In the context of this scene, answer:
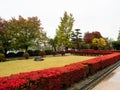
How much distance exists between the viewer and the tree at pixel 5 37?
131 ft

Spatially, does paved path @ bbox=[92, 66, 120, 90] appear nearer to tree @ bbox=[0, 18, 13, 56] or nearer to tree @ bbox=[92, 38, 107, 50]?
tree @ bbox=[0, 18, 13, 56]

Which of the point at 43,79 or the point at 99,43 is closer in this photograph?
the point at 43,79

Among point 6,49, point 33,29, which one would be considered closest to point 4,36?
point 6,49

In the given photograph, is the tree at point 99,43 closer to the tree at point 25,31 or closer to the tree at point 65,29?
the tree at point 65,29

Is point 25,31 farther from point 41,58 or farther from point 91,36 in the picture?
point 91,36

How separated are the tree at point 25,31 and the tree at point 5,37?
153cm

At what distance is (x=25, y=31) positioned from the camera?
4594 centimetres

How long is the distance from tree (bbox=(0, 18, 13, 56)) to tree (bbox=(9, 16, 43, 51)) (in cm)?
153

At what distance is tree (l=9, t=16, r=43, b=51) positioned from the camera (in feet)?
146

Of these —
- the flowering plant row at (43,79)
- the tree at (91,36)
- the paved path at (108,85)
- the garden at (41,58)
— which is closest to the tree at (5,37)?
the garden at (41,58)

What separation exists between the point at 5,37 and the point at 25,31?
5776 mm

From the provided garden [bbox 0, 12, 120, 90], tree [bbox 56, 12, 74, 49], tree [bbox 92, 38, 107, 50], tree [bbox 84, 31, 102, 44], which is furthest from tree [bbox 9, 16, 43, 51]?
tree [bbox 84, 31, 102, 44]

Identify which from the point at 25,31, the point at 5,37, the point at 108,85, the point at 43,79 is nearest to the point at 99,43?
the point at 25,31

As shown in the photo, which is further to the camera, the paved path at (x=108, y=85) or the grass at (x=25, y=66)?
the grass at (x=25, y=66)
